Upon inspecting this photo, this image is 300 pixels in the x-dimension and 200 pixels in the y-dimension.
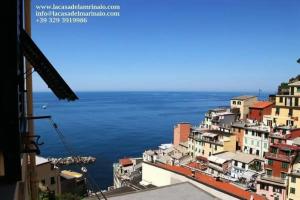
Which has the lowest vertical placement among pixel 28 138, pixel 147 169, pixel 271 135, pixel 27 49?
pixel 147 169

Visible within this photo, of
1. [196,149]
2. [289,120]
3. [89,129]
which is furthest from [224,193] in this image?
[89,129]

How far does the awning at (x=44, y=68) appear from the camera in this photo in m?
4.16

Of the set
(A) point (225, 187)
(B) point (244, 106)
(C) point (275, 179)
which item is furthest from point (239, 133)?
(A) point (225, 187)

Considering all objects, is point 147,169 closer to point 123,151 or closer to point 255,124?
point 255,124

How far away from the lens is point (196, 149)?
185 ft

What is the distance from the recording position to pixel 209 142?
174 feet

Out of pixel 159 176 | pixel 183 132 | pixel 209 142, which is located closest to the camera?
pixel 159 176

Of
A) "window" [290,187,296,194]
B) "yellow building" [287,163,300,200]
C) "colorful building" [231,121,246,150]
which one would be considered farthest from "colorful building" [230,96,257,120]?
"window" [290,187,296,194]

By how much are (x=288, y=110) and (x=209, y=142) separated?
13.5 metres

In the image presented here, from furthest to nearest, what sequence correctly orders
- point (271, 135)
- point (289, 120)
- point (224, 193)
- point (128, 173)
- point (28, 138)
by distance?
point (128, 173) → point (289, 120) → point (271, 135) → point (224, 193) → point (28, 138)

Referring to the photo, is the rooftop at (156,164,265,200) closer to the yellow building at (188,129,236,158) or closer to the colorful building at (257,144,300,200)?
the colorful building at (257,144,300,200)

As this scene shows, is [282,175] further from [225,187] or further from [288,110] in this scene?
[288,110]

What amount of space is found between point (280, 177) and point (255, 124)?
52.9 feet

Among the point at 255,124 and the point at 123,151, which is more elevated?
the point at 255,124
